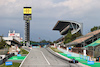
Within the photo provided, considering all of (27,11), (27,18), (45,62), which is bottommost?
(45,62)

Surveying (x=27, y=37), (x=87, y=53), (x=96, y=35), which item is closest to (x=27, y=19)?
(x=27, y=37)

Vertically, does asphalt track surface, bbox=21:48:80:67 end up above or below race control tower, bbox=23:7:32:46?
below

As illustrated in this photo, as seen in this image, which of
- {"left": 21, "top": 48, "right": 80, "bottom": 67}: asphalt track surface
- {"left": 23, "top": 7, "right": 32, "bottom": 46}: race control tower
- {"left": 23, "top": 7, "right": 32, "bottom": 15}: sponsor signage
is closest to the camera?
{"left": 21, "top": 48, "right": 80, "bottom": 67}: asphalt track surface

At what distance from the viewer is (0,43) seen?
73625mm

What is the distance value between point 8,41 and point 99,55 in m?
71.6

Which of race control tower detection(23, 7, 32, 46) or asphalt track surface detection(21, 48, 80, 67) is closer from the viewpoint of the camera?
asphalt track surface detection(21, 48, 80, 67)

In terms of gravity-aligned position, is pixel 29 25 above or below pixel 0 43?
above

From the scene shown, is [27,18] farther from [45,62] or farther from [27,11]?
[45,62]

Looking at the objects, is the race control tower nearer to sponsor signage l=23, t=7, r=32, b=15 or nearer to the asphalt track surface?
sponsor signage l=23, t=7, r=32, b=15

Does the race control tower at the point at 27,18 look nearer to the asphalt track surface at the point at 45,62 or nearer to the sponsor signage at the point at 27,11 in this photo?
the sponsor signage at the point at 27,11

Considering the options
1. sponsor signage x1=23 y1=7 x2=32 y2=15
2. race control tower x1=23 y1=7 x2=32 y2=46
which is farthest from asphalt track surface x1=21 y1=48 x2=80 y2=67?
sponsor signage x1=23 y1=7 x2=32 y2=15

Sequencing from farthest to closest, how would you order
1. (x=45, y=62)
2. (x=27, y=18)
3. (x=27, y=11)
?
(x=27, y=18) < (x=27, y=11) < (x=45, y=62)

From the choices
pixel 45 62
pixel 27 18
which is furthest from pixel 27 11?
pixel 45 62

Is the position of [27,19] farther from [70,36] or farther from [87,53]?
[87,53]
